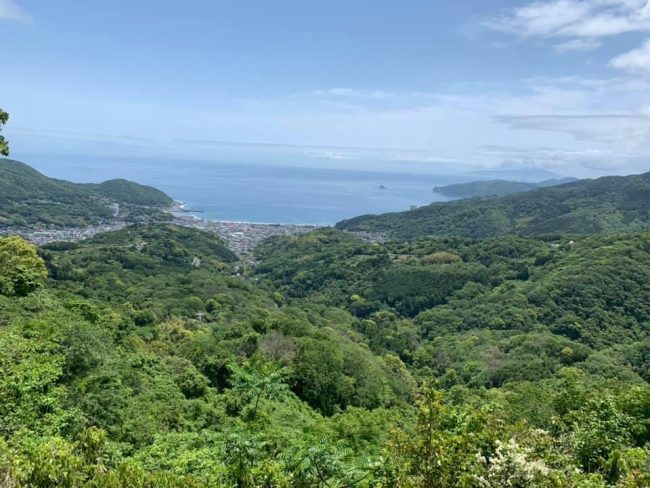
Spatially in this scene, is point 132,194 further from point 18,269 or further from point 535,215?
point 18,269

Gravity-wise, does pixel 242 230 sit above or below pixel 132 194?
below

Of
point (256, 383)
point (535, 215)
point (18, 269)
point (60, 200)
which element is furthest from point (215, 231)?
point (256, 383)

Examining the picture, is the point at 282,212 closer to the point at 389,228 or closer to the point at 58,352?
the point at 389,228

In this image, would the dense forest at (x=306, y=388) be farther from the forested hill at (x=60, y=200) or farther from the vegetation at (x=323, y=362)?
the forested hill at (x=60, y=200)

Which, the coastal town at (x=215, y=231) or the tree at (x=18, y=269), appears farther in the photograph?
the coastal town at (x=215, y=231)

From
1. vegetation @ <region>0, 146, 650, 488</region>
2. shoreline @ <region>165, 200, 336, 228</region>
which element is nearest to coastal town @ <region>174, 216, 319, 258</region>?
shoreline @ <region>165, 200, 336, 228</region>

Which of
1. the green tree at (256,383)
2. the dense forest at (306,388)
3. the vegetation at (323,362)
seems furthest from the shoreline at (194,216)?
the green tree at (256,383)

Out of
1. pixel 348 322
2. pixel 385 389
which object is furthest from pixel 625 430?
pixel 348 322

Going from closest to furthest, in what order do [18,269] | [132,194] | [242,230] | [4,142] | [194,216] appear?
[4,142]
[18,269]
[242,230]
[194,216]
[132,194]
